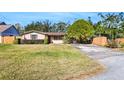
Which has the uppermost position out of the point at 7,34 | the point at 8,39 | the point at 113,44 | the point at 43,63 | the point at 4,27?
the point at 4,27

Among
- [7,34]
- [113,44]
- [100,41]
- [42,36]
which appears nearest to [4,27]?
[7,34]

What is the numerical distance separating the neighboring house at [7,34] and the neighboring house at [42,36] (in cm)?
27

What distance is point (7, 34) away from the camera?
8531 millimetres

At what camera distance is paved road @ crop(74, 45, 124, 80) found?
7996 millimetres

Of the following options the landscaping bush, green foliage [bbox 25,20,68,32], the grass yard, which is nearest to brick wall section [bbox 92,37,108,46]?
the landscaping bush

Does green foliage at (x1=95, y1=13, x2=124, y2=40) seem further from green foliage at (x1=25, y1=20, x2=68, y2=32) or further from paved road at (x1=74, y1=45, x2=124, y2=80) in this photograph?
green foliage at (x1=25, y1=20, x2=68, y2=32)

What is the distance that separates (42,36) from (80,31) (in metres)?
1.04

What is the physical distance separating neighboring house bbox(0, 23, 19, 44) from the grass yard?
0.57ft

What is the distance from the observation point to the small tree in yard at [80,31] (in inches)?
333

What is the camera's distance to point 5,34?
857 cm

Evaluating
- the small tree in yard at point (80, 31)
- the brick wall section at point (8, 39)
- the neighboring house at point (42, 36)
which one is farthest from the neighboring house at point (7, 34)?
the small tree in yard at point (80, 31)

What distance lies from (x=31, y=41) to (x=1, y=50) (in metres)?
0.84

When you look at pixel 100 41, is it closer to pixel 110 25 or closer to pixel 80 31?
pixel 110 25
